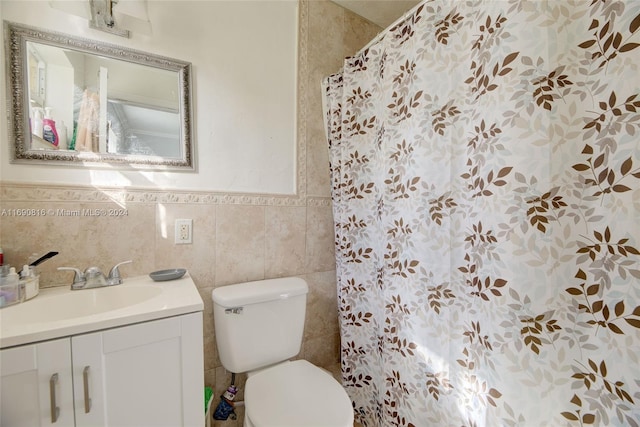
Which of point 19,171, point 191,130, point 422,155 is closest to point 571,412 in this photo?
point 422,155

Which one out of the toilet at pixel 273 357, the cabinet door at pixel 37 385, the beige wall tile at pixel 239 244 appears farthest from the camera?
the beige wall tile at pixel 239 244

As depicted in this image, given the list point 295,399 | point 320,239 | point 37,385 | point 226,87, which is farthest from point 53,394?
point 226,87

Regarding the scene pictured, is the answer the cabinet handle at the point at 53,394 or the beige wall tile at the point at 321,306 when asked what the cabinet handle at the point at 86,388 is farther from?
the beige wall tile at the point at 321,306

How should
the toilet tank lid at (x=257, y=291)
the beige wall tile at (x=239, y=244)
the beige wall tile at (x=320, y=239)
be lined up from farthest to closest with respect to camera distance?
the beige wall tile at (x=320, y=239) < the beige wall tile at (x=239, y=244) < the toilet tank lid at (x=257, y=291)

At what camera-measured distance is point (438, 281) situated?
0.92m

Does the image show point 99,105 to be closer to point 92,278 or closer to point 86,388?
point 92,278

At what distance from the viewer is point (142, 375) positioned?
27.0 inches

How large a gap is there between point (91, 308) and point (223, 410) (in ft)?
2.40

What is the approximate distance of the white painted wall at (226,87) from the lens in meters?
0.94

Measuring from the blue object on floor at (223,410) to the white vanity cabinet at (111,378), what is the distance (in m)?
0.45

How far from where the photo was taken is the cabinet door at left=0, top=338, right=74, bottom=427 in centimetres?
56

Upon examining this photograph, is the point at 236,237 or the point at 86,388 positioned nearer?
the point at 86,388

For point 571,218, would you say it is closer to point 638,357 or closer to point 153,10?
point 638,357

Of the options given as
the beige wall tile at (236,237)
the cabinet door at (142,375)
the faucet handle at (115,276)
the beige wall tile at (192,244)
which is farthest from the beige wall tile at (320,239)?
the faucet handle at (115,276)
